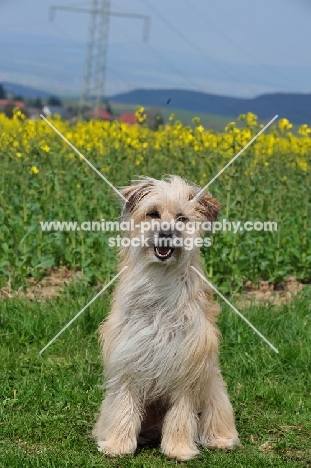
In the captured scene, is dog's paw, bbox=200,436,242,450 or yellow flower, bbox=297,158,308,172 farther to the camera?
yellow flower, bbox=297,158,308,172

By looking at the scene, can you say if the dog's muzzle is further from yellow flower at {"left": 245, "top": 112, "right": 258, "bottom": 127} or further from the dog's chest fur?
yellow flower at {"left": 245, "top": 112, "right": 258, "bottom": 127}

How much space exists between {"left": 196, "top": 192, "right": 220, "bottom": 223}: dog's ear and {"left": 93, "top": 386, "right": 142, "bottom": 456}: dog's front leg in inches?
41.7

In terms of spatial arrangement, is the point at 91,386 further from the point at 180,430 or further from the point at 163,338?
the point at 163,338

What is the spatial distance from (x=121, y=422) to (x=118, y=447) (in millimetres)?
151

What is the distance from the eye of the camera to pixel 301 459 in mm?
4449

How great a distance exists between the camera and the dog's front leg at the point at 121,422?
4.19 meters

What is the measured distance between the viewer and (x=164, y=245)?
397 centimetres

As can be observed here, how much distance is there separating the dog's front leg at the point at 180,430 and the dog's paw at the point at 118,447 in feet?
0.60

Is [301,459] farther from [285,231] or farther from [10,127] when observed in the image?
[10,127]

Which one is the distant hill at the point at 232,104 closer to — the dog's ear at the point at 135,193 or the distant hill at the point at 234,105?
the distant hill at the point at 234,105

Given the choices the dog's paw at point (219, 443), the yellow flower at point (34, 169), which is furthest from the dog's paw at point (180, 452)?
the yellow flower at point (34, 169)

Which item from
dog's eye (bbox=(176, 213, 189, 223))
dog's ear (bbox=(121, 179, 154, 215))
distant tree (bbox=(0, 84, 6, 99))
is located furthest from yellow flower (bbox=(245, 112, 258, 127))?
distant tree (bbox=(0, 84, 6, 99))

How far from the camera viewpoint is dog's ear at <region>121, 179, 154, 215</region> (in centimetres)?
416

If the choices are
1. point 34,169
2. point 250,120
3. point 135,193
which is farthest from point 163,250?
point 250,120
